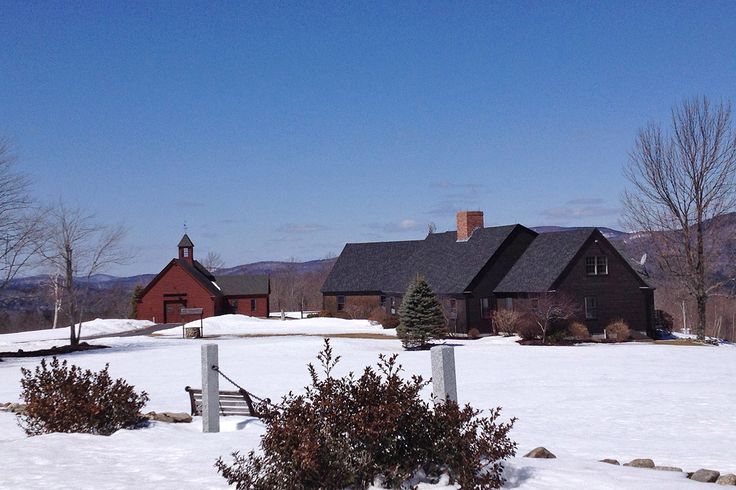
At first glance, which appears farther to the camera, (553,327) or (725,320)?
(725,320)

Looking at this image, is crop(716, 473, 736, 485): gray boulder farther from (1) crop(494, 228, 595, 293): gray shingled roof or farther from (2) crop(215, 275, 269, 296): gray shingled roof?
(2) crop(215, 275, 269, 296): gray shingled roof

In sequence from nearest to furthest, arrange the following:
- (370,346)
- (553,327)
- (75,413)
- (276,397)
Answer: (75,413) < (276,397) < (370,346) < (553,327)

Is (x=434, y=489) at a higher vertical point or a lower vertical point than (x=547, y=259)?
lower

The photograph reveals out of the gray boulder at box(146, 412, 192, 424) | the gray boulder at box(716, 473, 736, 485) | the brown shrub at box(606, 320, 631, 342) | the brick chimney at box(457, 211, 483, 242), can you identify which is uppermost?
the brick chimney at box(457, 211, 483, 242)

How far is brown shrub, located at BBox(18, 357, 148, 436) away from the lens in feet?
39.3

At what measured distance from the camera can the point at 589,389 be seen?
20.1 metres

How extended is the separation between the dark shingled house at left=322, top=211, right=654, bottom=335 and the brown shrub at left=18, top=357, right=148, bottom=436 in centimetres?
3435

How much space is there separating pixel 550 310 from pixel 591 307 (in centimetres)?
564

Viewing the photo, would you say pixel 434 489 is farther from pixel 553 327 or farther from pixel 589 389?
pixel 553 327

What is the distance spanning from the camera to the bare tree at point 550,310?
41156mm

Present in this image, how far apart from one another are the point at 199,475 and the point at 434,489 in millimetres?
3062

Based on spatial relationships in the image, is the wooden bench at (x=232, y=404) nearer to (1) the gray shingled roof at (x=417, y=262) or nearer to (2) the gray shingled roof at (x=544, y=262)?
(2) the gray shingled roof at (x=544, y=262)

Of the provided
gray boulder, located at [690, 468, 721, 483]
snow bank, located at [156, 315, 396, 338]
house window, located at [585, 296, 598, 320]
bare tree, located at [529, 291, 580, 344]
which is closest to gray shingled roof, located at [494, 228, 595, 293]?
bare tree, located at [529, 291, 580, 344]

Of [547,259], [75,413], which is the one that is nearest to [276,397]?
[75,413]
